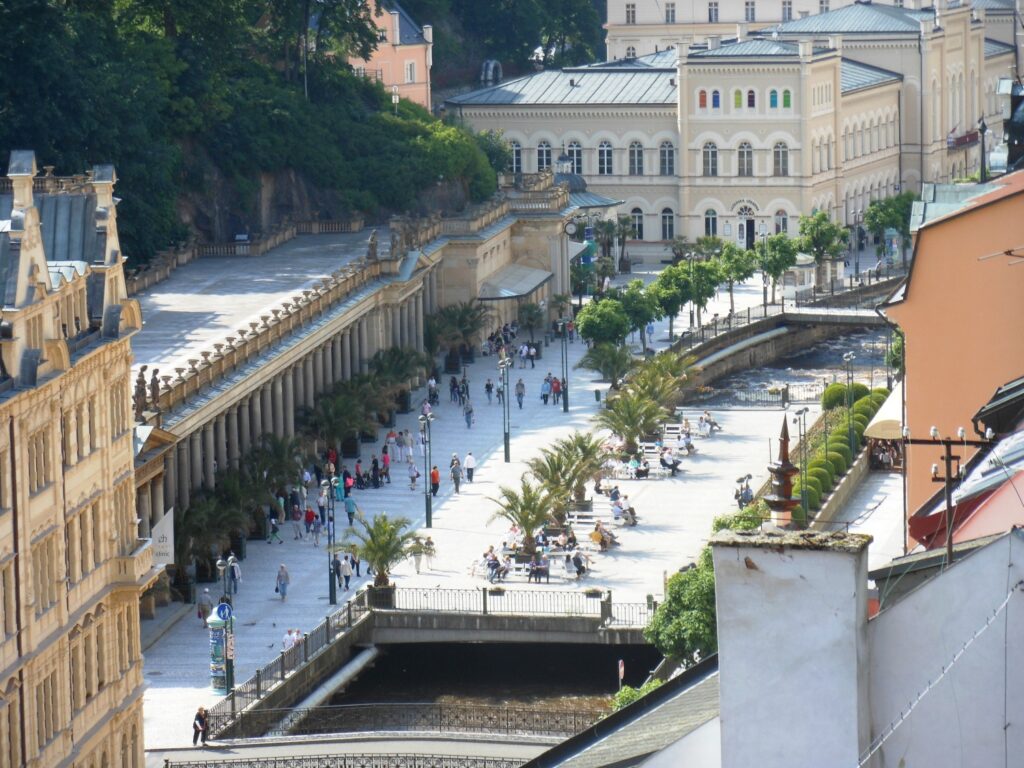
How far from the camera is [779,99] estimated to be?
153500 millimetres

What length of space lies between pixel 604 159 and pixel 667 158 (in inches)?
151

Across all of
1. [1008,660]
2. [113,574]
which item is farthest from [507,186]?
[1008,660]

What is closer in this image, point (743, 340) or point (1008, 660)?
point (1008, 660)

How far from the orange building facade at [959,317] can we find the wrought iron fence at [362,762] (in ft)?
46.8

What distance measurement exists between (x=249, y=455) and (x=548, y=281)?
163 ft

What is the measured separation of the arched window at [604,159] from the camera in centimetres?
15862

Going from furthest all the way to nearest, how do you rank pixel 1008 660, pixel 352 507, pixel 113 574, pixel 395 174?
pixel 395 174, pixel 352 507, pixel 113 574, pixel 1008 660

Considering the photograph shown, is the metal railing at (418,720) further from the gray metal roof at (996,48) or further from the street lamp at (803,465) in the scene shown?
the gray metal roof at (996,48)

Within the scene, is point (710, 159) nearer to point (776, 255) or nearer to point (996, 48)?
point (776, 255)

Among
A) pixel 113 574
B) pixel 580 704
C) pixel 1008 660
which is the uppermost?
pixel 1008 660

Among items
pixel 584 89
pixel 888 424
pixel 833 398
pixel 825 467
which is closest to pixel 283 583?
pixel 888 424

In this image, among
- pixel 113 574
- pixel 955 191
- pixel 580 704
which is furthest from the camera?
pixel 580 704

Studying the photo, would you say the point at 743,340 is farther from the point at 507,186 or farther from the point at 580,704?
the point at 580,704

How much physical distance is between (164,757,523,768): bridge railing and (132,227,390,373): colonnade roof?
29744mm
